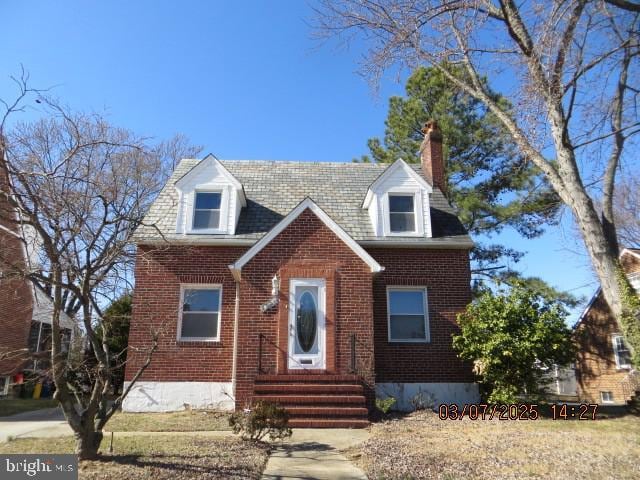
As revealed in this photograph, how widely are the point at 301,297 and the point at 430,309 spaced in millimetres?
3964

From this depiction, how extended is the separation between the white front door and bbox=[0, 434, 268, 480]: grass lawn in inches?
134

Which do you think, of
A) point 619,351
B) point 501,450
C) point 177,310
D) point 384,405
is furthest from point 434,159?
point 619,351

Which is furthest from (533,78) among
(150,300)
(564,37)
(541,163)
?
(150,300)

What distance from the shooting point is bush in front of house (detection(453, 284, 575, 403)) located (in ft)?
37.1

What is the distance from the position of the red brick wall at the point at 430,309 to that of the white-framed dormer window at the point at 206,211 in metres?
4.63

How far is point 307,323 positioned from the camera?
11578 mm

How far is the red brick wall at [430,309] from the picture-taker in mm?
12898

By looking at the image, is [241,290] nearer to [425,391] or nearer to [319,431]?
[319,431]

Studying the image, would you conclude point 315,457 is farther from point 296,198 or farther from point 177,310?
point 296,198

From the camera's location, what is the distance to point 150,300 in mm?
12961

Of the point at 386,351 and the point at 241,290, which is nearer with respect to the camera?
the point at 241,290

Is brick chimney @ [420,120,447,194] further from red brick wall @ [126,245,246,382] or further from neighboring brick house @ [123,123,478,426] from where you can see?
red brick wall @ [126,245,246,382]

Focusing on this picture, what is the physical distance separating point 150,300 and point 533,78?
11008 millimetres

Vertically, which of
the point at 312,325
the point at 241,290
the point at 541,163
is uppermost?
the point at 541,163
